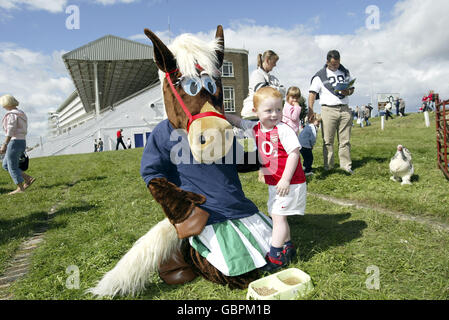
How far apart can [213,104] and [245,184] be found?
3.83 metres

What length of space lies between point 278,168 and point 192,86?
0.92 meters

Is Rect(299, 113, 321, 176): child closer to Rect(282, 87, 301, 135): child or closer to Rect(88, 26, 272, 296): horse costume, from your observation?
Rect(282, 87, 301, 135): child

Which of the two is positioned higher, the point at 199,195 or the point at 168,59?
the point at 168,59

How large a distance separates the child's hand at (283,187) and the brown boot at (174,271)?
886 millimetres

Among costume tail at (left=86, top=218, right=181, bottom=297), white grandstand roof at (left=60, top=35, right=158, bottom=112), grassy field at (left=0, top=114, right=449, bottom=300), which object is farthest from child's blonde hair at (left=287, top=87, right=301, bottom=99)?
white grandstand roof at (left=60, top=35, right=158, bottom=112)

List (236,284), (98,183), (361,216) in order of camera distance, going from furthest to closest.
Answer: (98,183), (361,216), (236,284)

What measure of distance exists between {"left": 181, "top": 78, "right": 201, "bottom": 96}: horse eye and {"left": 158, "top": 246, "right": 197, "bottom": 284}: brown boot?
3.89ft

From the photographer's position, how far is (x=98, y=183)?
7.17 meters

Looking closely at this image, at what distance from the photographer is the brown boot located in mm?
2230

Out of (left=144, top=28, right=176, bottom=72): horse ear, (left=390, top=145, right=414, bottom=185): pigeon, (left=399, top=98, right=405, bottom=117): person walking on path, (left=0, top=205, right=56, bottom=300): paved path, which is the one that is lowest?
(left=0, top=205, right=56, bottom=300): paved path

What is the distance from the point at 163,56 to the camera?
2104 mm

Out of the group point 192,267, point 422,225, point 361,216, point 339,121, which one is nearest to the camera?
point 192,267
